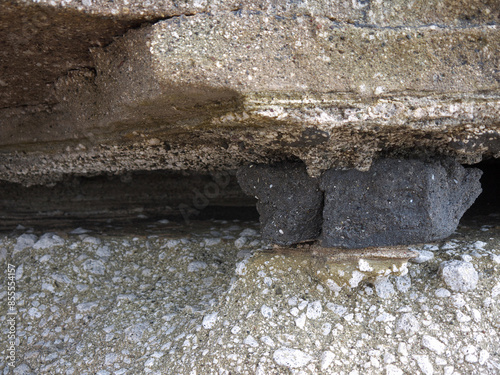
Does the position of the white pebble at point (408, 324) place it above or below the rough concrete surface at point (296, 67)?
below

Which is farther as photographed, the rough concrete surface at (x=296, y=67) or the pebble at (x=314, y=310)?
the pebble at (x=314, y=310)

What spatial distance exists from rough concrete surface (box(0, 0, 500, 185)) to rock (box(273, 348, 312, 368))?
548mm

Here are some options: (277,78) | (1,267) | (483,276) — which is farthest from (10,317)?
(483,276)

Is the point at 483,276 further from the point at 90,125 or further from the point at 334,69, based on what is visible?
the point at 90,125

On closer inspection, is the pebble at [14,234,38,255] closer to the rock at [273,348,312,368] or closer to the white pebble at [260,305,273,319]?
the white pebble at [260,305,273,319]

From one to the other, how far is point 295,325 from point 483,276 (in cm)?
61

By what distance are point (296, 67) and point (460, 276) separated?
31.8 inches

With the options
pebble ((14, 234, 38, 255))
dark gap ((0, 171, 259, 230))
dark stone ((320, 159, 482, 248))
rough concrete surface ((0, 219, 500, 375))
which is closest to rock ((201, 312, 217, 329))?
rough concrete surface ((0, 219, 500, 375))

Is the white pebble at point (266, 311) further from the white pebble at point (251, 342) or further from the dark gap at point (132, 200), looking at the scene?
the dark gap at point (132, 200)

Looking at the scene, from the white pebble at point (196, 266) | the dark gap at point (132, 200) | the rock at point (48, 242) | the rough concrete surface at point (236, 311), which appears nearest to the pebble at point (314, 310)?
the rough concrete surface at point (236, 311)

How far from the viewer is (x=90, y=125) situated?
4.76 ft

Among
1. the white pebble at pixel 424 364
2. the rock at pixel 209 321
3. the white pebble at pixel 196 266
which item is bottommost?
the white pebble at pixel 196 266

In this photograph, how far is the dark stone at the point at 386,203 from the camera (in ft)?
4.42

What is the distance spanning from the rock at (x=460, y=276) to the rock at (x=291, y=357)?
0.49 metres
